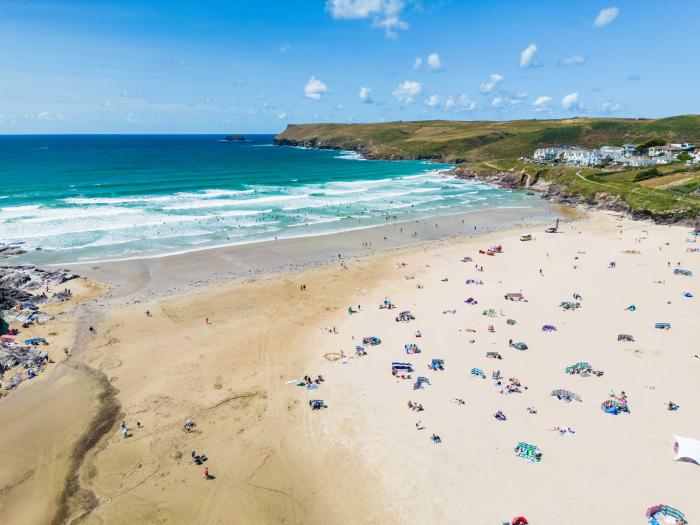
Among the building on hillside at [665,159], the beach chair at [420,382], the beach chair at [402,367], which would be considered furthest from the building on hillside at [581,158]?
the beach chair at [420,382]

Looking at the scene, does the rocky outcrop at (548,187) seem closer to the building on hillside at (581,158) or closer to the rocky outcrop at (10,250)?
the building on hillside at (581,158)

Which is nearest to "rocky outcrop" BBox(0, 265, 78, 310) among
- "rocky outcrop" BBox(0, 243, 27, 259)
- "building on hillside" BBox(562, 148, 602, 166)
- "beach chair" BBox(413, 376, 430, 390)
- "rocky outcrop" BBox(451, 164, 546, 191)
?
"rocky outcrop" BBox(0, 243, 27, 259)

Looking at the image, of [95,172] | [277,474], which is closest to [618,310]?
[277,474]

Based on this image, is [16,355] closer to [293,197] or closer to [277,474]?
[277,474]

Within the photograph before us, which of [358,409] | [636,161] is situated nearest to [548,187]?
[636,161]

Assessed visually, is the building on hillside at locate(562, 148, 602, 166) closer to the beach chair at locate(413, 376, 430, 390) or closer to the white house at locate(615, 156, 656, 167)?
the white house at locate(615, 156, 656, 167)

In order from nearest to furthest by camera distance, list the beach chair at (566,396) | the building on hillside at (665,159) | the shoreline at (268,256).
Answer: the beach chair at (566,396), the shoreline at (268,256), the building on hillside at (665,159)
